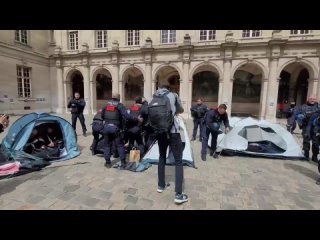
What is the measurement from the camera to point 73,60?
19500 mm

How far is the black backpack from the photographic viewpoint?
120 inches

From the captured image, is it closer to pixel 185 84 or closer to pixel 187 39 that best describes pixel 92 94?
pixel 185 84

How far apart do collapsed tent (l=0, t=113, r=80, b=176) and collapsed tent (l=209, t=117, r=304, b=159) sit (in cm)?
459

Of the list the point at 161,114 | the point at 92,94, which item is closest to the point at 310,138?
the point at 161,114

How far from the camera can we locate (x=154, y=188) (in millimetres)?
3801

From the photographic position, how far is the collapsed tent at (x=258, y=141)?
597 centimetres

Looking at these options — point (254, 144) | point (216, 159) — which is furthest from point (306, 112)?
point (216, 159)

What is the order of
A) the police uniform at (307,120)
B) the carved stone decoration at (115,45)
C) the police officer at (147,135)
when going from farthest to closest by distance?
the carved stone decoration at (115,45) < the police officer at (147,135) < the police uniform at (307,120)

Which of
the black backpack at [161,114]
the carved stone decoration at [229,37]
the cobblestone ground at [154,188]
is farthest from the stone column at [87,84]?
the black backpack at [161,114]

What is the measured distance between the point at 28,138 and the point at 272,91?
15.8m

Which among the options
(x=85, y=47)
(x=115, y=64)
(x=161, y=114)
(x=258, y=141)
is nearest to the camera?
(x=161, y=114)

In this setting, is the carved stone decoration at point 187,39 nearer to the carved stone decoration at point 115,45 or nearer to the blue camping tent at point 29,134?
the carved stone decoration at point 115,45

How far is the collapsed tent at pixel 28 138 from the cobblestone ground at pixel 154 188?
1.18 ft
